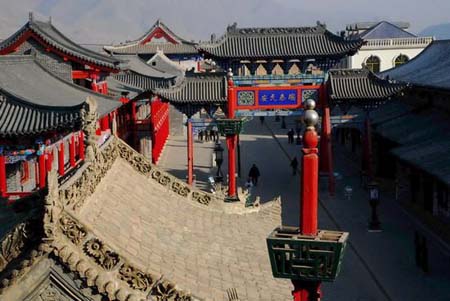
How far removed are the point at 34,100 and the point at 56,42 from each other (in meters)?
9.47

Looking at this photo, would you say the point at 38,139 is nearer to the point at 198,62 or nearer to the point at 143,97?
the point at 143,97

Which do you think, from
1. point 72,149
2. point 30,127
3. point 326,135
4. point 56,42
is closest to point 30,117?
point 30,127

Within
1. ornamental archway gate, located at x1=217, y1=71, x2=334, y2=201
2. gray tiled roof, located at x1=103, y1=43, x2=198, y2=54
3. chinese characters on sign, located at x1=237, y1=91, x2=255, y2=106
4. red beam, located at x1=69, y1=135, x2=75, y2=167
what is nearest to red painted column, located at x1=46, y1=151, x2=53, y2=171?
red beam, located at x1=69, y1=135, x2=75, y2=167

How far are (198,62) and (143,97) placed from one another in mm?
37778

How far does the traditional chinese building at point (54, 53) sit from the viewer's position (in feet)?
105

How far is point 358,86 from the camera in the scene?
33781 mm

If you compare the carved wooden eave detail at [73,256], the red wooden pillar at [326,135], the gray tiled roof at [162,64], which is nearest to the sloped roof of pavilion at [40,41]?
the red wooden pillar at [326,135]

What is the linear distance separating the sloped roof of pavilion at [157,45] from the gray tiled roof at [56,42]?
3733cm

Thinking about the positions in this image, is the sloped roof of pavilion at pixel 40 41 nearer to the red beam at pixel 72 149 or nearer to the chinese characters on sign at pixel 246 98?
the chinese characters on sign at pixel 246 98

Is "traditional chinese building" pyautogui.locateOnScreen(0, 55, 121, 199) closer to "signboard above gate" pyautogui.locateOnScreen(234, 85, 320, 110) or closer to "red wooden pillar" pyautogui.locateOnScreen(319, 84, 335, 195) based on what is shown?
"signboard above gate" pyautogui.locateOnScreen(234, 85, 320, 110)

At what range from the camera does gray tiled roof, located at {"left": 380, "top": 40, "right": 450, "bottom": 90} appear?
30648mm

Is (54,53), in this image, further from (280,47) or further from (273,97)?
(280,47)

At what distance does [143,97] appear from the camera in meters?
42.6

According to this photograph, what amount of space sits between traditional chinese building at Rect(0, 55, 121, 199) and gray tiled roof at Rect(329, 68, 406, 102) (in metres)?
11.7
